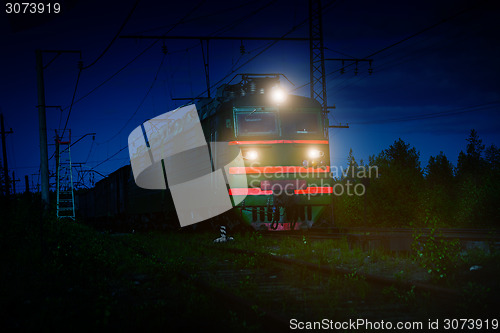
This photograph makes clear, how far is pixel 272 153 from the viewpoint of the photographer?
12.9m

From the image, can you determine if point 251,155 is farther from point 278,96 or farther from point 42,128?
point 42,128

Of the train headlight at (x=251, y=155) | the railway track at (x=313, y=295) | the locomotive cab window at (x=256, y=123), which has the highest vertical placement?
the locomotive cab window at (x=256, y=123)

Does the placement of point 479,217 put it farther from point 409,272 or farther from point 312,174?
point 409,272

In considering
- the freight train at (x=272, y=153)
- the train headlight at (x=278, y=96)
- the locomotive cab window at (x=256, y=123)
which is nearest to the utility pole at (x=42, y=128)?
the freight train at (x=272, y=153)

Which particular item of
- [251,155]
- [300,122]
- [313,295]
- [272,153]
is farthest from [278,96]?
[313,295]

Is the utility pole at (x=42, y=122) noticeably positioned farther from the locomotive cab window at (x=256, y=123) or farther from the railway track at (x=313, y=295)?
the railway track at (x=313, y=295)

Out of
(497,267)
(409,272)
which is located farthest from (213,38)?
(497,267)

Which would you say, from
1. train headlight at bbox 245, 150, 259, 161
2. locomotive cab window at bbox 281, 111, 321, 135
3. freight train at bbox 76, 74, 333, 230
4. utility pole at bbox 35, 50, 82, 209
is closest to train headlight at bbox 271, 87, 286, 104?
freight train at bbox 76, 74, 333, 230

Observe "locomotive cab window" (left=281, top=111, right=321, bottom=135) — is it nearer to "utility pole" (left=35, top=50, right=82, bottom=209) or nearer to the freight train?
the freight train

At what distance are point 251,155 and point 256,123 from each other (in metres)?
1.05

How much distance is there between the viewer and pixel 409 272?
7605 mm

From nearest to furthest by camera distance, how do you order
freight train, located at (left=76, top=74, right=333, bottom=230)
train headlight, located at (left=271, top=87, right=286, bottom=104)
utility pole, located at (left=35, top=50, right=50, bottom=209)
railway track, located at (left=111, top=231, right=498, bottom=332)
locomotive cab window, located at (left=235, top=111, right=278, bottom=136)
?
railway track, located at (left=111, top=231, right=498, bottom=332) → freight train, located at (left=76, top=74, right=333, bottom=230) → locomotive cab window, located at (left=235, top=111, right=278, bottom=136) → train headlight, located at (left=271, top=87, right=286, bottom=104) → utility pole, located at (left=35, top=50, right=50, bottom=209)

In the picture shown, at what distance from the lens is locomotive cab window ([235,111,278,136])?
42.7 feet

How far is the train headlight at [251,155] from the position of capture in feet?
41.3
